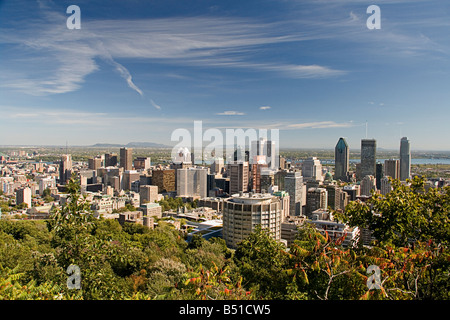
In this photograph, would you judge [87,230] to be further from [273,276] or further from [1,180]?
[1,180]

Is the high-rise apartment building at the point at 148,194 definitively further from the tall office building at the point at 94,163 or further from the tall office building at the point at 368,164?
the tall office building at the point at 368,164

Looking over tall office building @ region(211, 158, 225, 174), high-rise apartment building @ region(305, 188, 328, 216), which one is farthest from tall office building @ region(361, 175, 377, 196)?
tall office building @ region(211, 158, 225, 174)

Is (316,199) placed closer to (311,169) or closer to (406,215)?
(311,169)

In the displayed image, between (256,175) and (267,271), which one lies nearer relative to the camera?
(267,271)

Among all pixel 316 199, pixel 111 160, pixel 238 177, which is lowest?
pixel 316 199

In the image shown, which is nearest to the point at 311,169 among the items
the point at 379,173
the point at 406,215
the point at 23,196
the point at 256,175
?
the point at 256,175
